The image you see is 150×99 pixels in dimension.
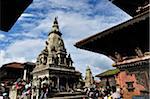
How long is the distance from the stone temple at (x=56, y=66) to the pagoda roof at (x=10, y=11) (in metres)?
36.7

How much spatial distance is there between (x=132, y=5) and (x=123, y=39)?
2438 millimetres

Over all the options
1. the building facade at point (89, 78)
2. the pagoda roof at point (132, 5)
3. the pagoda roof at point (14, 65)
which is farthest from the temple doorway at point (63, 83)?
the pagoda roof at point (132, 5)

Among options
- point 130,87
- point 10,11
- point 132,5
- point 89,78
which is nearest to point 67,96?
point 130,87

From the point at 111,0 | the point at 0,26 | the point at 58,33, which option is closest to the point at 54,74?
the point at 58,33

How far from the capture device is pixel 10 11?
3.53 meters

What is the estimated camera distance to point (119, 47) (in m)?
7.38

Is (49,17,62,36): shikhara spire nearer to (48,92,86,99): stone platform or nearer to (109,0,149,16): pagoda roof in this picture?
(48,92,86,99): stone platform

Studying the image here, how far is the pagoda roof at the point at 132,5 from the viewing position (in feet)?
26.8

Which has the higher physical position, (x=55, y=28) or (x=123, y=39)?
(x=55, y=28)

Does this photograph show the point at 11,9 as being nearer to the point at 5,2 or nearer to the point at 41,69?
the point at 5,2

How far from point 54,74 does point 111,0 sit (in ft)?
114

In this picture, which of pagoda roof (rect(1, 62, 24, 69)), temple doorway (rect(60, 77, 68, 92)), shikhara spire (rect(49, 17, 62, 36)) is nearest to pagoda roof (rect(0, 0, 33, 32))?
temple doorway (rect(60, 77, 68, 92))

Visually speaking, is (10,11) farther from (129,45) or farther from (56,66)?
(56,66)

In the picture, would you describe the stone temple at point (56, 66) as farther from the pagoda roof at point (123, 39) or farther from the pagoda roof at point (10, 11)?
the pagoda roof at point (10, 11)
